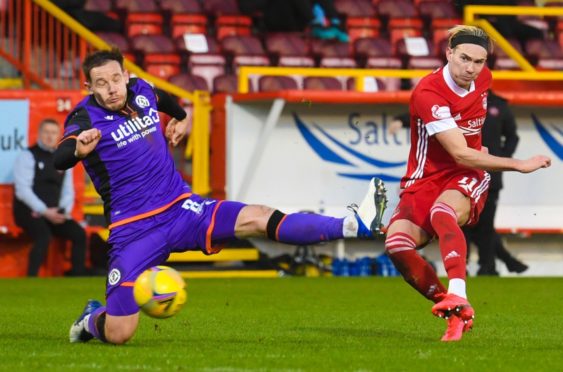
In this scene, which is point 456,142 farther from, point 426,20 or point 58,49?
point 426,20

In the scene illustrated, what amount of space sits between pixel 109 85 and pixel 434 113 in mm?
1922

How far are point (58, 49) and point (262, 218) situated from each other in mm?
10198

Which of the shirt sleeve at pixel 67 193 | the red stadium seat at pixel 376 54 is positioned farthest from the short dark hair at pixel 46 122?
the red stadium seat at pixel 376 54

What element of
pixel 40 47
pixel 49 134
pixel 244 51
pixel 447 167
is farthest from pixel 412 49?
pixel 447 167

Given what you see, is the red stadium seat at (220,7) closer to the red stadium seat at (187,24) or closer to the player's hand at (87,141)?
the red stadium seat at (187,24)

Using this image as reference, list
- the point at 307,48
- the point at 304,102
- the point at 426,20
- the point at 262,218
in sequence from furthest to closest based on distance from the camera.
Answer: the point at 426,20 < the point at 307,48 < the point at 304,102 < the point at 262,218

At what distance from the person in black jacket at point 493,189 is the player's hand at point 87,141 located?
831cm

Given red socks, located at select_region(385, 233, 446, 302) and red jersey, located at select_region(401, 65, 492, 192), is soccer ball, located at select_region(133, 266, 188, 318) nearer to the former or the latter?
red socks, located at select_region(385, 233, 446, 302)

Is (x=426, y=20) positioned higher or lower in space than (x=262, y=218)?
higher

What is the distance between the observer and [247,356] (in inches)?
291

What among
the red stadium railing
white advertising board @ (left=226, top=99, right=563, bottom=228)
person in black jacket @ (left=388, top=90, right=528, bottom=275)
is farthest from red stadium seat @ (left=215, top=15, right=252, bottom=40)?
person in black jacket @ (left=388, top=90, right=528, bottom=275)

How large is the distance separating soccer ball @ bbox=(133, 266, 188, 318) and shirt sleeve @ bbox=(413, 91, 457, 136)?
1.85m

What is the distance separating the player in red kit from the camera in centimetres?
830

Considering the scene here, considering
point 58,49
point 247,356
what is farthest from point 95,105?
point 58,49
